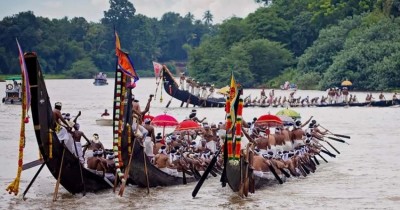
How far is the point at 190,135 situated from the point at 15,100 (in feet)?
92.0

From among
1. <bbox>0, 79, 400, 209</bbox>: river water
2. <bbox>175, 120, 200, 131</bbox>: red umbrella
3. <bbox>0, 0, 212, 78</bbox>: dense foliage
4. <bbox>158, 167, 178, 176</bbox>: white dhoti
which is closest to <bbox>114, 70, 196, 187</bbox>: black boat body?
<bbox>158, 167, 178, 176</bbox>: white dhoti

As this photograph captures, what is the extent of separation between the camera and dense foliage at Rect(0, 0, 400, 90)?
59156 mm

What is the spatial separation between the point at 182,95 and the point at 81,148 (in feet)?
92.3

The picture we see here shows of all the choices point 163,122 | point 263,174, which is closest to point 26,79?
point 263,174

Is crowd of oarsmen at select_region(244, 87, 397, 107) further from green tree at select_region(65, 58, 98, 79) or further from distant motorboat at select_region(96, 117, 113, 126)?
green tree at select_region(65, 58, 98, 79)

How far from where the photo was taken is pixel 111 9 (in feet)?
401

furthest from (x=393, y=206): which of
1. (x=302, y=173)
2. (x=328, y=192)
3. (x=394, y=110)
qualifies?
(x=394, y=110)

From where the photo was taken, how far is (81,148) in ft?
57.5

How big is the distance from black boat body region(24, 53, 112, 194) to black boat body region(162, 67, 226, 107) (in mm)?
26234

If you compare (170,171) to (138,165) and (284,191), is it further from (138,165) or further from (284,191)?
(284,191)

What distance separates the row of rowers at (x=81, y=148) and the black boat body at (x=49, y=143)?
9.2 inches

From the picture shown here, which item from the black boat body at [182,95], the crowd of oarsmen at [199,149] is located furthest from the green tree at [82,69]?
the crowd of oarsmen at [199,149]

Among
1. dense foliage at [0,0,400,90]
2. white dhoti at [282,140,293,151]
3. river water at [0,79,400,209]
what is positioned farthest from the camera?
dense foliage at [0,0,400,90]

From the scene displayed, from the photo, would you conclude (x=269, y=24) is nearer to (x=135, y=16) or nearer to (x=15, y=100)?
(x=15, y=100)
